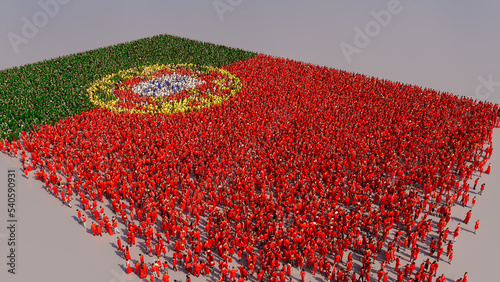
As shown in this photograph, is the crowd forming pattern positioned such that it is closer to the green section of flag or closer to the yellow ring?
the yellow ring

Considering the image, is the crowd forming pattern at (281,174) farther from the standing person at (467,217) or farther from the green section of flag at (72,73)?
the green section of flag at (72,73)

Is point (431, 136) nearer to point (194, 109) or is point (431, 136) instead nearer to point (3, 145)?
point (194, 109)

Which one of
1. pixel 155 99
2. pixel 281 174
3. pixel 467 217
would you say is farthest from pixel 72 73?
pixel 467 217

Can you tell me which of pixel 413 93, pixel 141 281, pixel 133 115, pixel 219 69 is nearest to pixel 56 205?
pixel 141 281

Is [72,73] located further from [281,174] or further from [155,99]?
[281,174]

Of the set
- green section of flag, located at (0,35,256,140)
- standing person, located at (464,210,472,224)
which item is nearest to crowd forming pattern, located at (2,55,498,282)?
standing person, located at (464,210,472,224)
